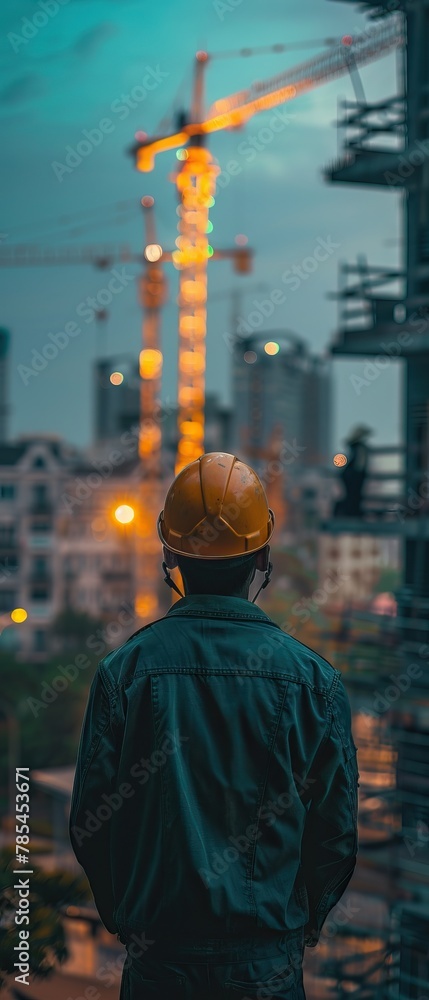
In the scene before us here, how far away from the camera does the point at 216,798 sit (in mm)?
2807

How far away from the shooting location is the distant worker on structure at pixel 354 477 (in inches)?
575

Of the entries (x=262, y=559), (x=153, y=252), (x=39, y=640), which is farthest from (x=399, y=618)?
(x=39, y=640)

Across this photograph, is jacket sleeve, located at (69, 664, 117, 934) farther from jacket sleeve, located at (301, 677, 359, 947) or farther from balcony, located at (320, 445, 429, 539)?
balcony, located at (320, 445, 429, 539)

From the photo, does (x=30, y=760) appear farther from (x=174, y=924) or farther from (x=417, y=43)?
(x=174, y=924)

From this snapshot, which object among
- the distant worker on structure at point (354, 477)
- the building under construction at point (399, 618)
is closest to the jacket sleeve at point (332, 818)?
the building under construction at point (399, 618)

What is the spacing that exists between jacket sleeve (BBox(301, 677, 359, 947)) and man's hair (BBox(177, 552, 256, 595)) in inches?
15.6

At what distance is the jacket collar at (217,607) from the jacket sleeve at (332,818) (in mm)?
296

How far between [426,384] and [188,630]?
35.7 feet

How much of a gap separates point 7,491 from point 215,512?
5819cm

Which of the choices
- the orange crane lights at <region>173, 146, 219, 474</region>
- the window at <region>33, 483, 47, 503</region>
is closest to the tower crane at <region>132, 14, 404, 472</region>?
the orange crane lights at <region>173, 146, 219, 474</region>

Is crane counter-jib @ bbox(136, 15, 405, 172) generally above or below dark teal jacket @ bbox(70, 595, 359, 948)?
above

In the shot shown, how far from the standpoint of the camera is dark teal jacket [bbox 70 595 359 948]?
277 centimetres

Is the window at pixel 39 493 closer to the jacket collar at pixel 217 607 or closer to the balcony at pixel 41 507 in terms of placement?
the balcony at pixel 41 507

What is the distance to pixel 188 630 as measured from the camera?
2920mm
